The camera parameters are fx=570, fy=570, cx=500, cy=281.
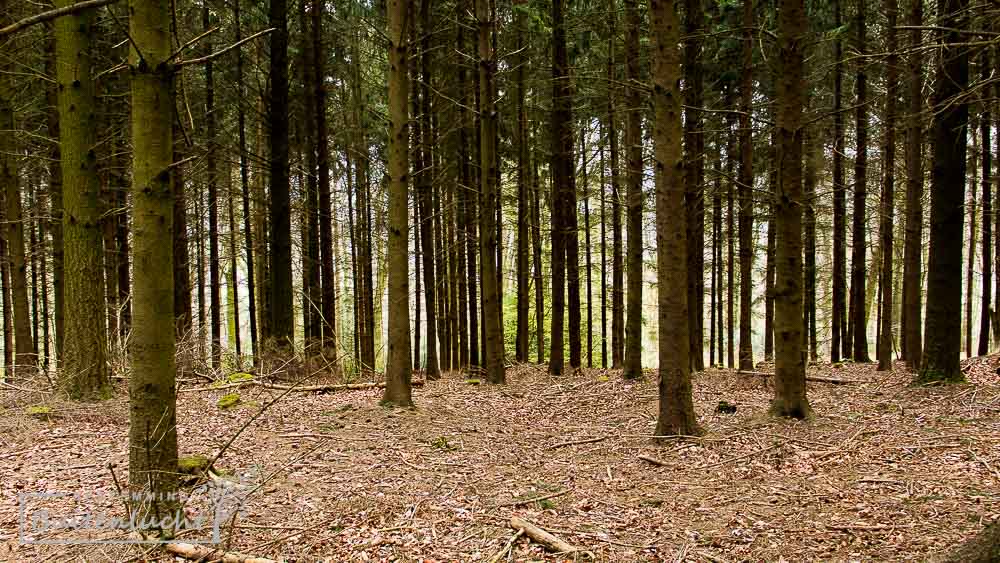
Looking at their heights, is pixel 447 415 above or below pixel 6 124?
below

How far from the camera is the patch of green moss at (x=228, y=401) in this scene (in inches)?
315

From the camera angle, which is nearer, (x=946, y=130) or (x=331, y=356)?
(x=946, y=130)

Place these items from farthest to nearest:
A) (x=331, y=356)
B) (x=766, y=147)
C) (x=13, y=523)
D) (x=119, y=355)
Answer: (x=766, y=147)
(x=331, y=356)
(x=119, y=355)
(x=13, y=523)

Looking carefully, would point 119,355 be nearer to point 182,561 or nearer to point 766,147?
point 182,561

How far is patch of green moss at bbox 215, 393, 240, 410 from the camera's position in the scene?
8.00 metres

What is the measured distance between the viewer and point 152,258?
3572 millimetres

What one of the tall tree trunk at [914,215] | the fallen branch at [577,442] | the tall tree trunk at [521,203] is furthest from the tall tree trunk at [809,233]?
the fallen branch at [577,442]

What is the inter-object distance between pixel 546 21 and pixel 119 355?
12.5 metres

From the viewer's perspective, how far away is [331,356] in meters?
11.8

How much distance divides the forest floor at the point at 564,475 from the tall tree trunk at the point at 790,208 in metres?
0.59

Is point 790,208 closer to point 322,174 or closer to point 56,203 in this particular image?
point 322,174

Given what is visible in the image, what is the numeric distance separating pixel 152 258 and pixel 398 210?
449 cm

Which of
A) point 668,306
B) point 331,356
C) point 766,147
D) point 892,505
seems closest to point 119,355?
point 331,356

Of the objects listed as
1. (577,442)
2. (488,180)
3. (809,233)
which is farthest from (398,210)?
(809,233)
